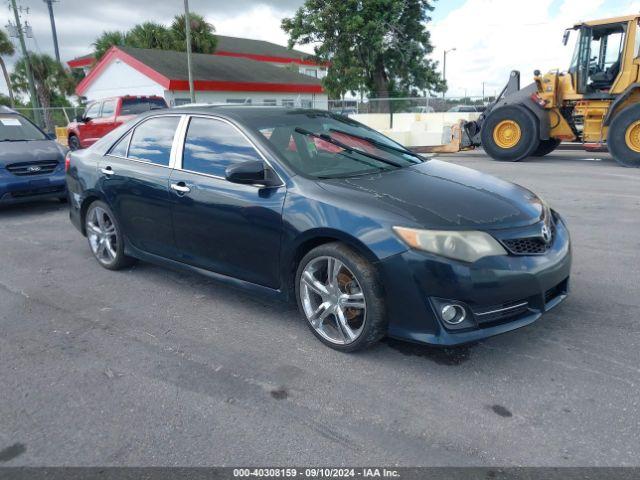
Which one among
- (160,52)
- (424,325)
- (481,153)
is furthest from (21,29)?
(424,325)

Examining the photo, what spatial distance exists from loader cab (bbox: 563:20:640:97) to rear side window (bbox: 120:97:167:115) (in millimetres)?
11387

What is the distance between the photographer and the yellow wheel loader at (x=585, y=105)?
11.3 meters

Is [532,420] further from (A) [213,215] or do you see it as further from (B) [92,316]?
(B) [92,316]

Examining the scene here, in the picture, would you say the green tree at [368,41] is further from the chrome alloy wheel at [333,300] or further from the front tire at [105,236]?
the chrome alloy wheel at [333,300]

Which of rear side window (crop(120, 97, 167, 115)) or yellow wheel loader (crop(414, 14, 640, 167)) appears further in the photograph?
rear side window (crop(120, 97, 167, 115))

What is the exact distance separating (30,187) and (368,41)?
23738 mm

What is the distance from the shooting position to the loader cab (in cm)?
1160

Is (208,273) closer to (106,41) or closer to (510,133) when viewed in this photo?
(510,133)

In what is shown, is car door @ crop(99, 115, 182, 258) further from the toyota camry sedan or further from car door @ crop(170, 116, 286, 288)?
car door @ crop(170, 116, 286, 288)

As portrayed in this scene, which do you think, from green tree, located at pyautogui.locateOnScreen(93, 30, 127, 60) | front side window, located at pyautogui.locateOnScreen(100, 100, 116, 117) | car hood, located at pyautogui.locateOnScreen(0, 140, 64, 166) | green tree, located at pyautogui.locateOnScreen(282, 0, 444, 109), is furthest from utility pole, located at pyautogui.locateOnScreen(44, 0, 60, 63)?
car hood, located at pyautogui.locateOnScreen(0, 140, 64, 166)

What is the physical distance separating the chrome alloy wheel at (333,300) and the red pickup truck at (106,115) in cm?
1396

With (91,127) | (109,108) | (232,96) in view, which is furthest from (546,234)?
(232,96)

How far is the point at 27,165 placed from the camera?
7.88m

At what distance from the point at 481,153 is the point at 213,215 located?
1341cm
